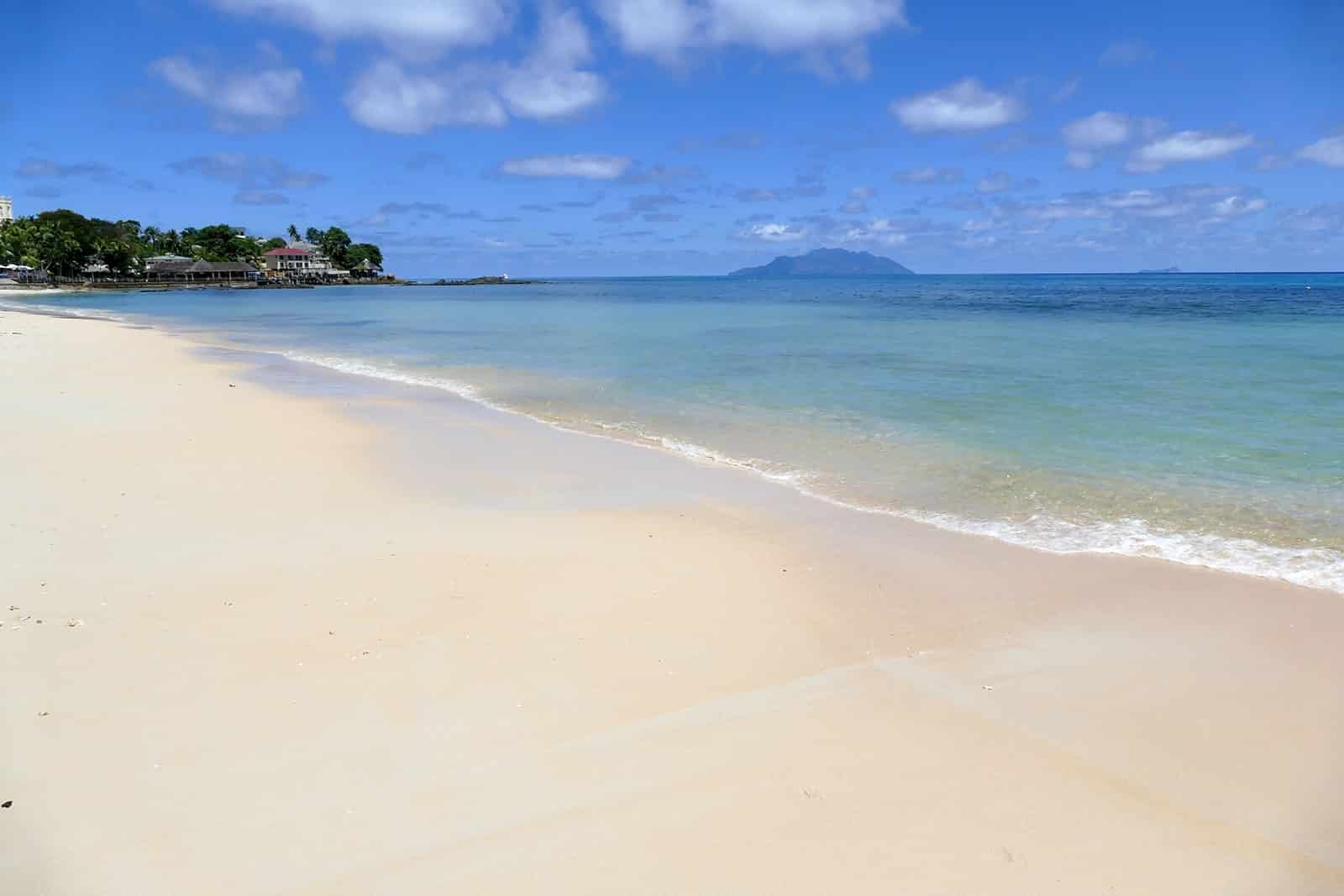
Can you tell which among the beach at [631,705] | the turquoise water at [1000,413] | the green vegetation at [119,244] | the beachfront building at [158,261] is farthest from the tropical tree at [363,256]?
the beach at [631,705]

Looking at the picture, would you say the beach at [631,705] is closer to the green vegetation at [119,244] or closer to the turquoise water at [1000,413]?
the turquoise water at [1000,413]

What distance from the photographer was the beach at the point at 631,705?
3314 millimetres

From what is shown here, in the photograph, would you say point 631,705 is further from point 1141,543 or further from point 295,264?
point 295,264

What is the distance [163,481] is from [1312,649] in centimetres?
1015

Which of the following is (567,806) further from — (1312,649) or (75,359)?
(75,359)

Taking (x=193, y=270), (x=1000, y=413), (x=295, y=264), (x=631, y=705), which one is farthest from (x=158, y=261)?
(x=631, y=705)

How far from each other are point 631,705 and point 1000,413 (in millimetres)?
11266

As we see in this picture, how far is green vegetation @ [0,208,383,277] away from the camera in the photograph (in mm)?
96125

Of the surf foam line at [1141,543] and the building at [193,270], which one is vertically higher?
the building at [193,270]

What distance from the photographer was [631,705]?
4426 mm

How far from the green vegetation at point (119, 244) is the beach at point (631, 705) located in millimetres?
112705

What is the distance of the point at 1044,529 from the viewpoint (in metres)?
7.67

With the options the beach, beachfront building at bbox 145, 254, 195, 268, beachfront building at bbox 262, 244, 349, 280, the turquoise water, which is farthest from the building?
the beach

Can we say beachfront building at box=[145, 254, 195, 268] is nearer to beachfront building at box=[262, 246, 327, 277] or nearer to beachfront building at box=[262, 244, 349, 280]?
beachfront building at box=[262, 244, 349, 280]
